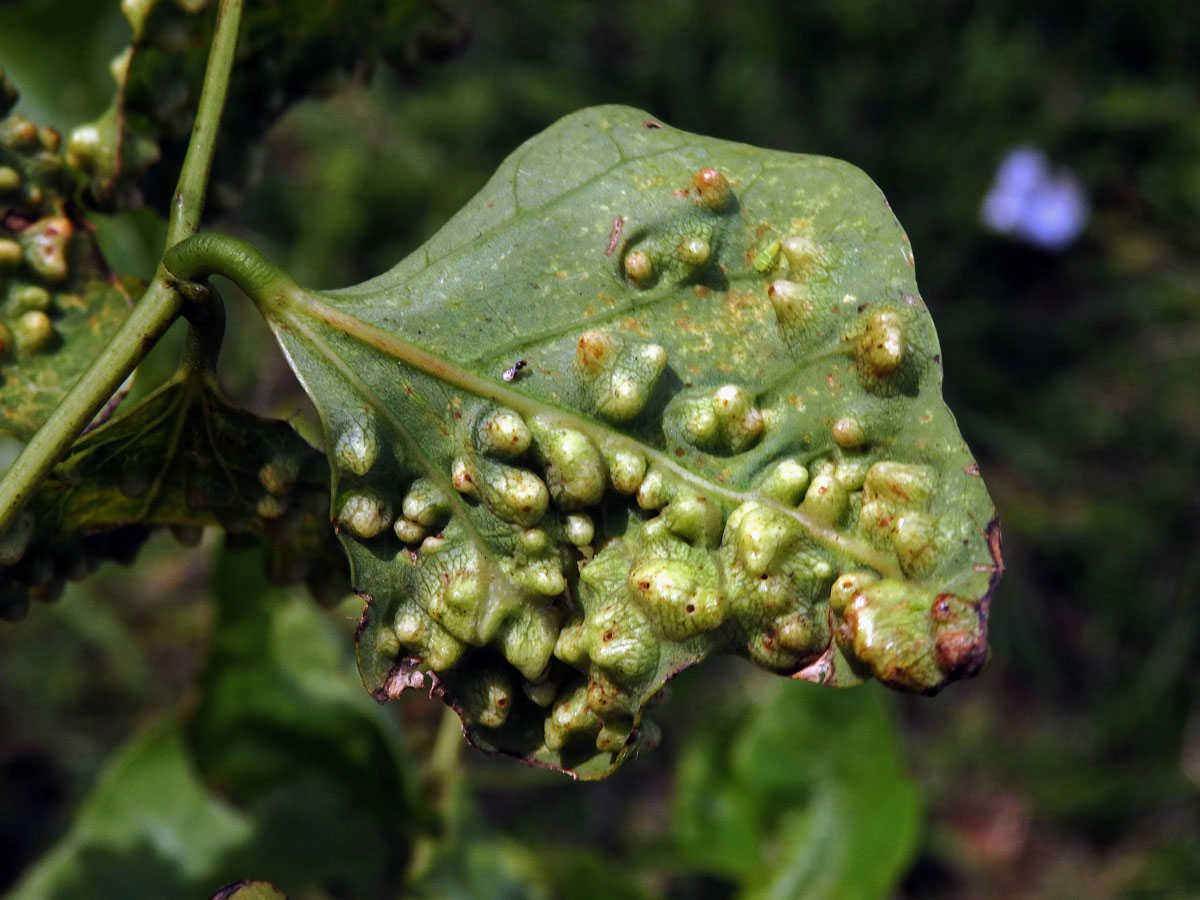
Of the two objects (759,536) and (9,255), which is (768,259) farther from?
(9,255)

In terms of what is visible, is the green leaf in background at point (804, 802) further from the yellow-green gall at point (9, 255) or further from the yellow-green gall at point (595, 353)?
the yellow-green gall at point (9, 255)

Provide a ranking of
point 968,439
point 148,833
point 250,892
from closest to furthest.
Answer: point 250,892 < point 148,833 < point 968,439

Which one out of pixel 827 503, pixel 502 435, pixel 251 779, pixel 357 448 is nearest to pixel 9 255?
pixel 357 448

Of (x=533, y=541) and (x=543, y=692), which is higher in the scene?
(x=533, y=541)

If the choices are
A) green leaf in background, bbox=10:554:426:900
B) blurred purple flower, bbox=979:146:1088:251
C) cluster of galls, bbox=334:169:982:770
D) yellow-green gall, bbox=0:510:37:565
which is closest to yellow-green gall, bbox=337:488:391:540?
cluster of galls, bbox=334:169:982:770

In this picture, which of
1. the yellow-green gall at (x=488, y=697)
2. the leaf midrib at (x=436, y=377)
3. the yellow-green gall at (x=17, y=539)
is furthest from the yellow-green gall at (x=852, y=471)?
the yellow-green gall at (x=17, y=539)

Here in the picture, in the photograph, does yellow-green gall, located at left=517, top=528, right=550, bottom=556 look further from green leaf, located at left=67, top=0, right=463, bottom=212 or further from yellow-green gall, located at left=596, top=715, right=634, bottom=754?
green leaf, located at left=67, top=0, right=463, bottom=212
